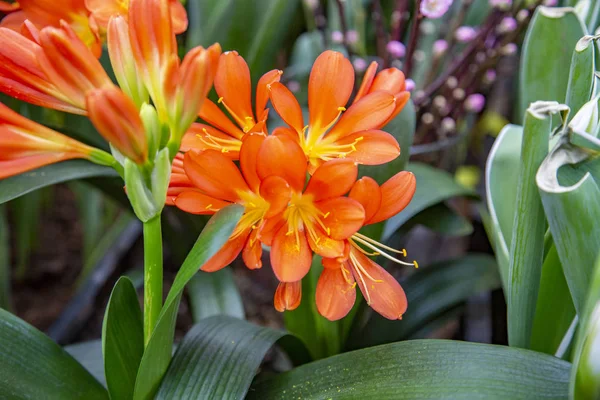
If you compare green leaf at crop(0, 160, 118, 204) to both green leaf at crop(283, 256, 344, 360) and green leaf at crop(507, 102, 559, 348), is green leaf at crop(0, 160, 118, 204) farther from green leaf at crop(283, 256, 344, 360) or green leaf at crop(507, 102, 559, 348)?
green leaf at crop(507, 102, 559, 348)

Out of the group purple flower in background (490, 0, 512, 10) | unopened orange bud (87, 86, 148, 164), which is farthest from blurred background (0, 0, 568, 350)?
unopened orange bud (87, 86, 148, 164)

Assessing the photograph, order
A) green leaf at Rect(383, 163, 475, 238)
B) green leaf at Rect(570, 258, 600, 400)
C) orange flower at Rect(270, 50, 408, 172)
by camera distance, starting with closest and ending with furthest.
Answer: green leaf at Rect(570, 258, 600, 400), orange flower at Rect(270, 50, 408, 172), green leaf at Rect(383, 163, 475, 238)

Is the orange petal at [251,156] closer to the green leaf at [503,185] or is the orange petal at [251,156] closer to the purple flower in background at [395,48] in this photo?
the green leaf at [503,185]

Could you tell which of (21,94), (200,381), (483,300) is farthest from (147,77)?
→ (483,300)

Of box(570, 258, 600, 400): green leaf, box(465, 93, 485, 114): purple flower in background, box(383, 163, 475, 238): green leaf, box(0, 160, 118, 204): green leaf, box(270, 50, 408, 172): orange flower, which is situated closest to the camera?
box(570, 258, 600, 400): green leaf

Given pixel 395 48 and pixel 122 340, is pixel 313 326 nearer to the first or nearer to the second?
pixel 122 340

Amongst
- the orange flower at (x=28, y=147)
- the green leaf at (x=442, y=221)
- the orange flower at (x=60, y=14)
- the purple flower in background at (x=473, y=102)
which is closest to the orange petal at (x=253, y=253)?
the orange flower at (x=28, y=147)

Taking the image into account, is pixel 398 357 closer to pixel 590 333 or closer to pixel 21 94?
pixel 590 333

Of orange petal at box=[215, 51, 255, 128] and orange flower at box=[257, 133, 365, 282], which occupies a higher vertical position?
orange petal at box=[215, 51, 255, 128]
